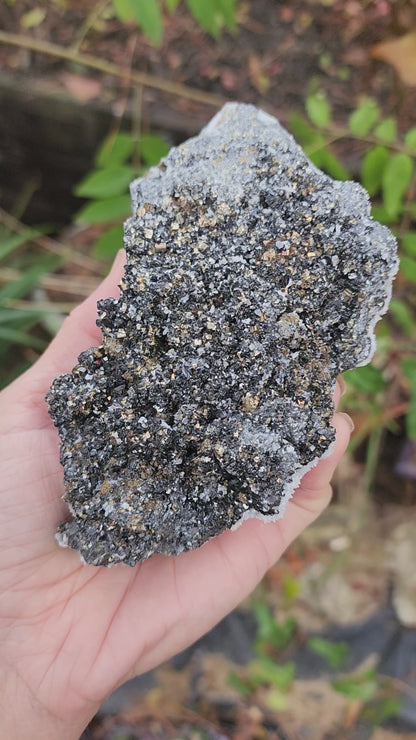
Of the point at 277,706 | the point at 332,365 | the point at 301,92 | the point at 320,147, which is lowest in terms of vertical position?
the point at 277,706

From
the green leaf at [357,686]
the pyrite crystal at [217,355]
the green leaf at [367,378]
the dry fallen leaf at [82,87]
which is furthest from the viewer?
the dry fallen leaf at [82,87]

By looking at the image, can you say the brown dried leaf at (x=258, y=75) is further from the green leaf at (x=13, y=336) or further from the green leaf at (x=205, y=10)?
the green leaf at (x=13, y=336)

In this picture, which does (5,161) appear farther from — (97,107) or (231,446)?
(231,446)

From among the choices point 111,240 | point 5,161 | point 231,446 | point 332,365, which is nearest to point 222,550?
point 231,446

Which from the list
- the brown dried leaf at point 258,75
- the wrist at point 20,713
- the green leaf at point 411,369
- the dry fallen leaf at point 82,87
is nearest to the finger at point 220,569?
the wrist at point 20,713

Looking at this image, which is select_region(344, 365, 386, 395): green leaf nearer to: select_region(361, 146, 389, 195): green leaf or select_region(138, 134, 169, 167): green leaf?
select_region(361, 146, 389, 195): green leaf

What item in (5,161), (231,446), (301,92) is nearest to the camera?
(231,446)

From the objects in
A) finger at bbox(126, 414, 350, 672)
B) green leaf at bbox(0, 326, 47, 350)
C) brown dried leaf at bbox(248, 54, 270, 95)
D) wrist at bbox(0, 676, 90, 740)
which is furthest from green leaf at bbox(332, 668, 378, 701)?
brown dried leaf at bbox(248, 54, 270, 95)

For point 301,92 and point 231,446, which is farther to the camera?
point 301,92
